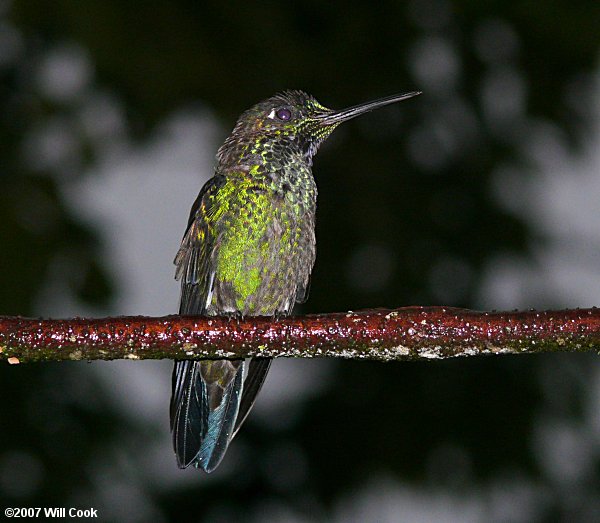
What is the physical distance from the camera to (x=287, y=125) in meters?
6.73

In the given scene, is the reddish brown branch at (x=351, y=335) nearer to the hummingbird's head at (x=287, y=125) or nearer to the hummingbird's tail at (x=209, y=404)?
the hummingbird's tail at (x=209, y=404)

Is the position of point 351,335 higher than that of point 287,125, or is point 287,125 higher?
point 287,125

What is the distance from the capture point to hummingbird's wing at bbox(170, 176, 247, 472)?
558 centimetres

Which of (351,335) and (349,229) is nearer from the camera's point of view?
(351,335)

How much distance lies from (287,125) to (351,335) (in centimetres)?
306

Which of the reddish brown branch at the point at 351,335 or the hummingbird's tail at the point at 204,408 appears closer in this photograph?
the reddish brown branch at the point at 351,335

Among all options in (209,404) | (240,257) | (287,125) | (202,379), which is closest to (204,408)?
(209,404)

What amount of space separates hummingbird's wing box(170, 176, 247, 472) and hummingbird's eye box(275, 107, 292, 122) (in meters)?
0.74

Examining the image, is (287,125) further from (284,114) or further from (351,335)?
(351,335)

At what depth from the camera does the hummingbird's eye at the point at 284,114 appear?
6.77m

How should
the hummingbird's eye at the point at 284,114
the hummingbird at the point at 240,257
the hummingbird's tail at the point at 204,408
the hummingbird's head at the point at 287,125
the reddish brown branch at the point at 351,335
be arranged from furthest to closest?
the hummingbird's eye at the point at 284,114 → the hummingbird's head at the point at 287,125 → the hummingbird at the point at 240,257 → the hummingbird's tail at the point at 204,408 → the reddish brown branch at the point at 351,335

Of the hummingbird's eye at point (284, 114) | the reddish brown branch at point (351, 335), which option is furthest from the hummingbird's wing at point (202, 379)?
the reddish brown branch at point (351, 335)

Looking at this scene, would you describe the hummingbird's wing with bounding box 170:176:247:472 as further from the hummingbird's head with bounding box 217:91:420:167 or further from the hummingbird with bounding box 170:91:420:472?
the hummingbird's head with bounding box 217:91:420:167

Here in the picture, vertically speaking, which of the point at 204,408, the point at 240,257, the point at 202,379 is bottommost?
the point at 204,408
